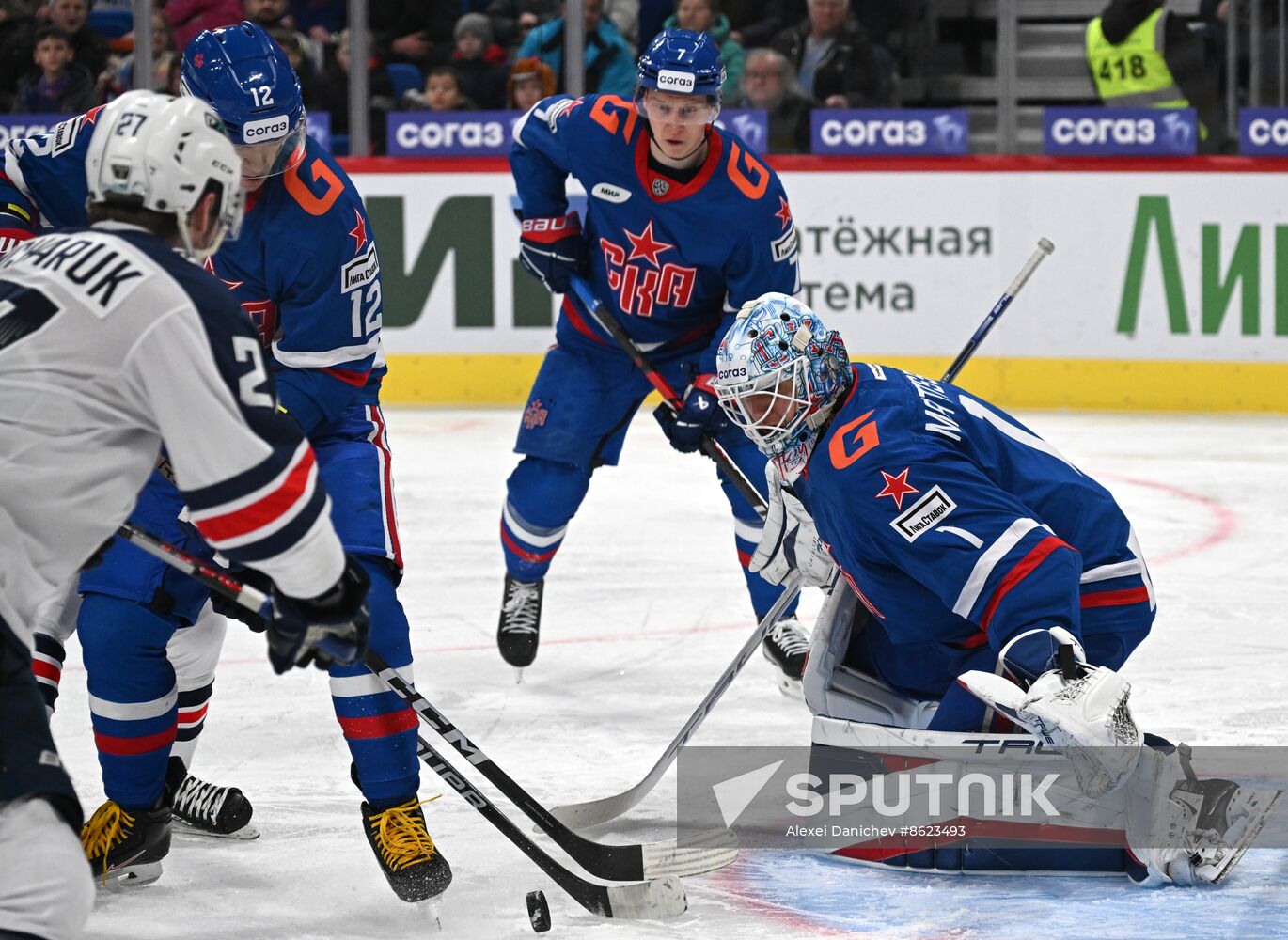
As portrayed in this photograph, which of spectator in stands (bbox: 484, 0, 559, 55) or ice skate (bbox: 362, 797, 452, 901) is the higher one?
spectator in stands (bbox: 484, 0, 559, 55)

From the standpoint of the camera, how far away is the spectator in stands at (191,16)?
778 centimetres

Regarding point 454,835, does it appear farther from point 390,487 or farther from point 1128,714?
point 1128,714

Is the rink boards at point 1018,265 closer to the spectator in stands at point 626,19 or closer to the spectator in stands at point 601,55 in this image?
the spectator in stands at point 601,55

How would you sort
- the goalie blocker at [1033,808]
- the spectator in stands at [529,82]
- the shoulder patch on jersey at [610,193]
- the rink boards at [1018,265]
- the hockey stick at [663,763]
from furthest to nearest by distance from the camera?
the spectator in stands at [529,82] < the rink boards at [1018,265] < the shoulder patch on jersey at [610,193] < the hockey stick at [663,763] < the goalie blocker at [1033,808]

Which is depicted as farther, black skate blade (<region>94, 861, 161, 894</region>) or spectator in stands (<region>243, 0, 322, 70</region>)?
spectator in stands (<region>243, 0, 322, 70</region>)

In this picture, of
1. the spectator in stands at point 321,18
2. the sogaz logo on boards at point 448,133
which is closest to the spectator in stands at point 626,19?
the sogaz logo on boards at point 448,133

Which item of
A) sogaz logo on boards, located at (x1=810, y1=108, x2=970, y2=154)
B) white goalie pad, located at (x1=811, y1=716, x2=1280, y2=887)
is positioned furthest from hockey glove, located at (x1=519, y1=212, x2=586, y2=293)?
sogaz logo on boards, located at (x1=810, y1=108, x2=970, y2=154)

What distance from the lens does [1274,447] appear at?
6.56 metres

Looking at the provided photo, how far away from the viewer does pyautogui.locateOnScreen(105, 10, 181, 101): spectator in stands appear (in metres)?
7.63

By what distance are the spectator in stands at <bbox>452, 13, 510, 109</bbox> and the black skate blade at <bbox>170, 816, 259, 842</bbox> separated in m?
5.01

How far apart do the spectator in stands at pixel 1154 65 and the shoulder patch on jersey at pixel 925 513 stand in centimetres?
507

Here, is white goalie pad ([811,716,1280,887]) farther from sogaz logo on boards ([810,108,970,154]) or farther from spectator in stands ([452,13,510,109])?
spectator in stands ([452,13,510,109])

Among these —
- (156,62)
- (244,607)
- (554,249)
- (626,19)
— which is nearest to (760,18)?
(626,19)

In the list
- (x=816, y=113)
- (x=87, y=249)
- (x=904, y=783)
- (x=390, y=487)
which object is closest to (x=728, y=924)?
(x=904, y=783)
